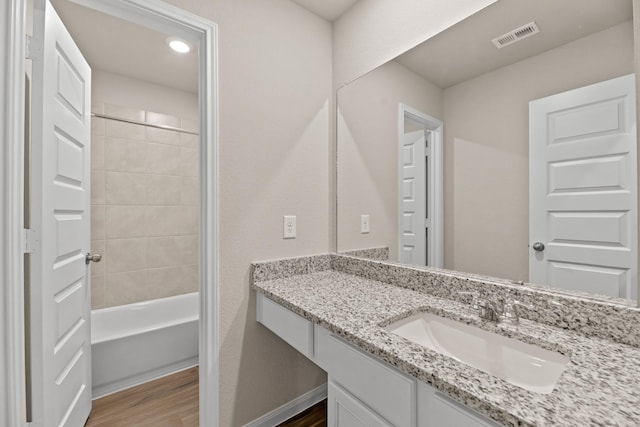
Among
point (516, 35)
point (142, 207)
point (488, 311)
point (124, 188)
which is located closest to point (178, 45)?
point (124, 188)

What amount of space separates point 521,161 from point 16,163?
1.74 meters

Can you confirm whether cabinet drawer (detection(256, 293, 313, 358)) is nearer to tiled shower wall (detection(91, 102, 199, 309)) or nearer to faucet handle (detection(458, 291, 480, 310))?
faucet handle (detection(458, 291, 480, 310))

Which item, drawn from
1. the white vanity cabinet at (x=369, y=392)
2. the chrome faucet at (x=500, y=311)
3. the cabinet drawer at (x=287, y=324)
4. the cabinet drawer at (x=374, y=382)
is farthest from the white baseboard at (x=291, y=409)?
the chrome faucet at (x=500, y=311)

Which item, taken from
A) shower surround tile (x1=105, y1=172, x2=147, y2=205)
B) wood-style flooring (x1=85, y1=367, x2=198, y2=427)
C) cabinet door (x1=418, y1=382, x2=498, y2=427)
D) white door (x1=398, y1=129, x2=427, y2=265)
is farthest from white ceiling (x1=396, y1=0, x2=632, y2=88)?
shower surround tile (x1=105, y1=172, x2=147, y2=205)

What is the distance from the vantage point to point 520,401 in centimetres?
54

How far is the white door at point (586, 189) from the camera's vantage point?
822 millimetres

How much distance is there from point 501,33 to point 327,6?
3.31ft

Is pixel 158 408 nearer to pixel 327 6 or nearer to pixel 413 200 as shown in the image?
pixel 413 200

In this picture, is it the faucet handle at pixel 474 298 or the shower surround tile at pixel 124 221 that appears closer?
the faucet handle at pixel 474 298

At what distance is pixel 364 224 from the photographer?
5.45 ft

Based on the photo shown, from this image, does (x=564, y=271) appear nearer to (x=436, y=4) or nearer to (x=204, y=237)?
(x=436, y=4)

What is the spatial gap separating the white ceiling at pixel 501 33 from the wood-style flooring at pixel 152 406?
2.22m

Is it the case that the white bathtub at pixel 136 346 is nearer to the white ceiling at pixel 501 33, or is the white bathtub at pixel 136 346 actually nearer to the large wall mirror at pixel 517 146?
the large wall mirror at pixel 517 146

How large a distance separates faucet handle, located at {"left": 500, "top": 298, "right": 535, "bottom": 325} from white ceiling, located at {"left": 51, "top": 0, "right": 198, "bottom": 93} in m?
2.44
